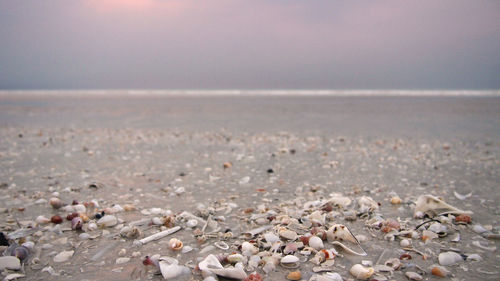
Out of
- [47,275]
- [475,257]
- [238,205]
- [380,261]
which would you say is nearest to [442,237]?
[475,257]

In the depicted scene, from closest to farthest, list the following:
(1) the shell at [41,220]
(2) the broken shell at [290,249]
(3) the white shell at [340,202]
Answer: (2) the broken shell at [290,249], (1) the shell at [41,220], (3) the white shell at [340,202]

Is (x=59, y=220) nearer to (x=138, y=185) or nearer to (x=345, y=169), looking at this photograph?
(x=138, y=185)

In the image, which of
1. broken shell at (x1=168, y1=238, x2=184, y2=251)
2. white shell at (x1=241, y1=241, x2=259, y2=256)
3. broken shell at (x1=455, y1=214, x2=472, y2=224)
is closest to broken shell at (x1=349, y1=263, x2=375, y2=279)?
white shell at (x1=241, y1=241, x2=259, y2=256)

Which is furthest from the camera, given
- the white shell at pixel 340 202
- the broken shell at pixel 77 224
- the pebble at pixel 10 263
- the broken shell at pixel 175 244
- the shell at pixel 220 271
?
the white shell at pixel 340 202

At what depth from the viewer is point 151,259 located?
2.63 meters

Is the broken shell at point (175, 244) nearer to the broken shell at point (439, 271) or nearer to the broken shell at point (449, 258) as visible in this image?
the broken shell at point (439, 271)

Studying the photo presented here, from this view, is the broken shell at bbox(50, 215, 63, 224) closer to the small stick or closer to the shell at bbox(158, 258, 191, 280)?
the small stick

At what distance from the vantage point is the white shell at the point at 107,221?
341 cm

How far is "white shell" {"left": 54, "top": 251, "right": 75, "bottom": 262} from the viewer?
2713 mm

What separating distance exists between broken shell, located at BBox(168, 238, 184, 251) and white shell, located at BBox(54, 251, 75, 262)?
829 mm

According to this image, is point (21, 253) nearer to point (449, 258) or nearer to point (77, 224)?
point (77, 224)

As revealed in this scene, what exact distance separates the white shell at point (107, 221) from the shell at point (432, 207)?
323cm

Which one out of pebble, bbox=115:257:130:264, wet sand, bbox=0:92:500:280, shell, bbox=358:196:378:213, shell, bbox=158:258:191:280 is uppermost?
shell, bbox=358:196:378:213

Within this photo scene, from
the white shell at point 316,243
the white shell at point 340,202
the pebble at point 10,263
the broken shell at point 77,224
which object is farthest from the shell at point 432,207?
the pebble at point 10,263
